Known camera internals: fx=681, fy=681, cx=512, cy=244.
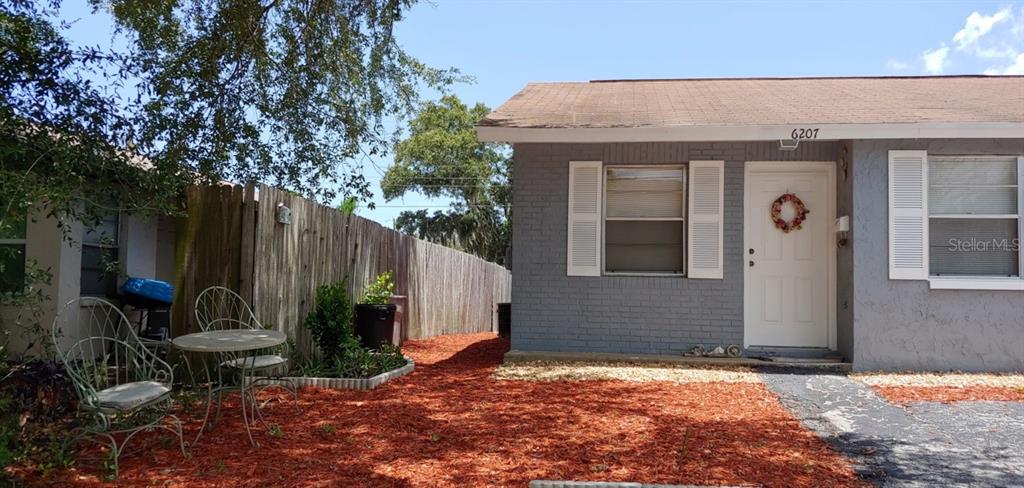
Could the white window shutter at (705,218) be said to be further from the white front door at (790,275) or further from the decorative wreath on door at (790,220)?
the decorative wreath on door at (790,220)

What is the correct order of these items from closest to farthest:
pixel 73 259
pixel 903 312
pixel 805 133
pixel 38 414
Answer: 1. pixel 38 414
2. pixel 805 133
3. pixel 903 312
4. pixel 73 259

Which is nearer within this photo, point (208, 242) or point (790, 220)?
point (208, 242)

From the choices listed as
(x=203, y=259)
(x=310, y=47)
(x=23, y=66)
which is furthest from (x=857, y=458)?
(x=310, y=47)

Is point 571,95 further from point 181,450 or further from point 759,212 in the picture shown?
point 181,450

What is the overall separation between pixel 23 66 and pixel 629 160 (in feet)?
18.4

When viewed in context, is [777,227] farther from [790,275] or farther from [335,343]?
[335,343]

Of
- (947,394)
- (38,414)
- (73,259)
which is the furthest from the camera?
(73,259)

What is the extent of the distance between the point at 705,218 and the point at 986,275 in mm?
2897

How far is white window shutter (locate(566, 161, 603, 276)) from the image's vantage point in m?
7.71

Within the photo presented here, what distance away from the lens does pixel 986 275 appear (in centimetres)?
710

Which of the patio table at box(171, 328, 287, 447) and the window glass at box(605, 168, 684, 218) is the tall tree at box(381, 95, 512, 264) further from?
the patio table at box(171, 328, 287, 447)

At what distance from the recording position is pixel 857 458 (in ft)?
12.9

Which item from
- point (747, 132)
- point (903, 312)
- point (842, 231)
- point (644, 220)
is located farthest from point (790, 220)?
point (644, 220)

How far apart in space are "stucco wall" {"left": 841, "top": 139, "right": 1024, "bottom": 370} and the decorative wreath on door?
0.62 meters
